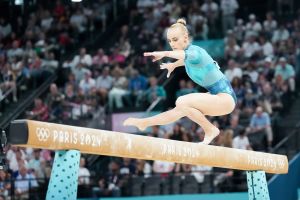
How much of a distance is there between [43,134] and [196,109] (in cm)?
288

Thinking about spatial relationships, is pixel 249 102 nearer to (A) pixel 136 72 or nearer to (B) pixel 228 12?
(A) pixel 136 72

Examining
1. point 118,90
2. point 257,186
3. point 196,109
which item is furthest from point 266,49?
point 196,109

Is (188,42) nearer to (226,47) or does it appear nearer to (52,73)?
(226,47)

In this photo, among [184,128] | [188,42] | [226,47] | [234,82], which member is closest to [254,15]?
[226,47]

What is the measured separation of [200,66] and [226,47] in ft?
32.8

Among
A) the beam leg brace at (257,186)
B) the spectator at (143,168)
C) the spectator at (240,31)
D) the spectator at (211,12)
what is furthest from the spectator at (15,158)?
the beam leg brace at (257,186)

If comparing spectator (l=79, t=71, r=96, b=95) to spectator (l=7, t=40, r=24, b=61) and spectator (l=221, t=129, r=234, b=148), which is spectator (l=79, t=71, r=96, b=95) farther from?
spectator (l=221, t=129, r=234, b=148)

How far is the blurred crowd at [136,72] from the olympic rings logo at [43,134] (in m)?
8.76

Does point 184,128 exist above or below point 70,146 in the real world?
below

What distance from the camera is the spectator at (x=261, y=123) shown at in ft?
53.6

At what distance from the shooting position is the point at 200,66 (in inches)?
367

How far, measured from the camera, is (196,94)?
941 centimetres

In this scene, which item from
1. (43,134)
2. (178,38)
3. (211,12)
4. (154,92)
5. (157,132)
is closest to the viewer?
(43,134)

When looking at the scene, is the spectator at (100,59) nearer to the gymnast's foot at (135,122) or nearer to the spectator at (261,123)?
the spectator at (261,123)
